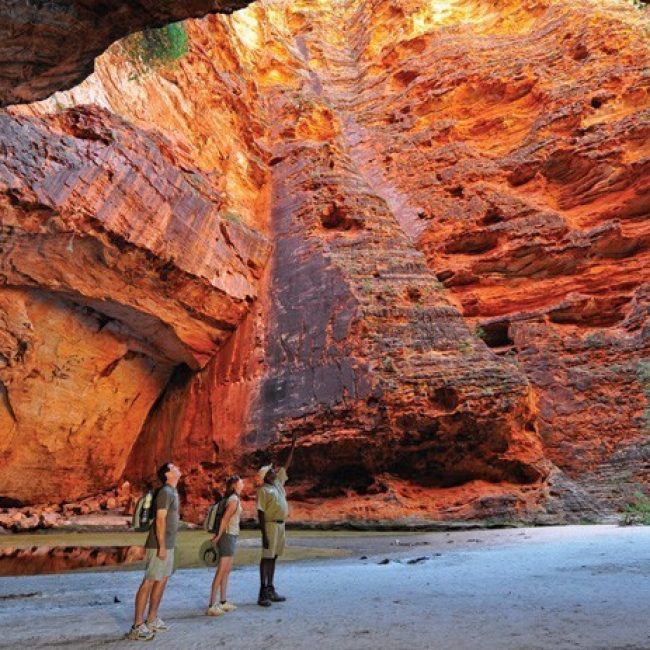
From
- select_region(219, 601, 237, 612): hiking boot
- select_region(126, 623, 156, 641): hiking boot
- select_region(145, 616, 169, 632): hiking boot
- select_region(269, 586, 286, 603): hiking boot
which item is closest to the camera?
select_region(126, 623, 156, 641): hiking boot

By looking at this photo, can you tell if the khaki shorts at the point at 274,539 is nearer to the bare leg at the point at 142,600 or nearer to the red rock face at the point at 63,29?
the bare leg at the point at 142,600

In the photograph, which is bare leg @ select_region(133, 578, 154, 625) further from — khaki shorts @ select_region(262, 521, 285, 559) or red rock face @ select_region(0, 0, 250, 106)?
red rock face @ select_region(0, 0, 250, 106)

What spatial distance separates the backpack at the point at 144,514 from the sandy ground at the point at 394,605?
27.5 inches

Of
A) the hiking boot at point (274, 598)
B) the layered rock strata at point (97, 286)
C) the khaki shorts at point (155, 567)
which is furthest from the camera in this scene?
the layered rock strata at point (97, 286)

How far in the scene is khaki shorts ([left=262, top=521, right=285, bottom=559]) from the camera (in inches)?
182

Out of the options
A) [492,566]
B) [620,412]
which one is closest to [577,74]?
[620,412]

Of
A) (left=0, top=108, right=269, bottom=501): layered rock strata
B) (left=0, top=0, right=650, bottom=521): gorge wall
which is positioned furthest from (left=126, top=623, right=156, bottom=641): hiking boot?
(left=0, top=108, right=269, bottom=501): layered rock strata

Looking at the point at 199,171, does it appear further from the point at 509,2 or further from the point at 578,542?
the point at 509,2

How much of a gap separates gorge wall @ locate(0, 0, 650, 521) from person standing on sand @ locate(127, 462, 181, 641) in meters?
8.48

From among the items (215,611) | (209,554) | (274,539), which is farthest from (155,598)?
(274,539)

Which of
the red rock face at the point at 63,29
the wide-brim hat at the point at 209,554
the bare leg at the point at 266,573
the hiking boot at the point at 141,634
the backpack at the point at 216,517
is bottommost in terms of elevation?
the hiking boot at the point at 141,634

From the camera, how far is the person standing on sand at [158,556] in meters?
3.49

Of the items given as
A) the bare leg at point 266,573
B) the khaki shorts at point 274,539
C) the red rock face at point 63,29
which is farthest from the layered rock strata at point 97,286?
the bare leg at point 266,573

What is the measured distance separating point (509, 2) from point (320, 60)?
1245 centimetres
